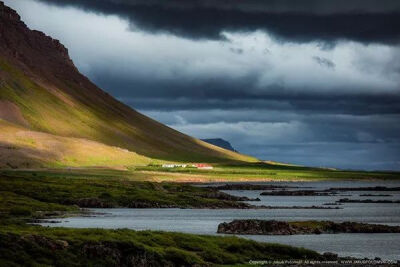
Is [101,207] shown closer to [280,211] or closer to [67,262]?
[280,211]

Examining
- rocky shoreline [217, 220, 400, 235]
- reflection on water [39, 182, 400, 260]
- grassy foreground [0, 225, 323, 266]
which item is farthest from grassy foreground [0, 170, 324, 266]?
rocky shoreline [217, 220, 400, 235]

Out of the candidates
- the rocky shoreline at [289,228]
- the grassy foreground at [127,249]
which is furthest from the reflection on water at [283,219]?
the grassy foreground at [127,249]

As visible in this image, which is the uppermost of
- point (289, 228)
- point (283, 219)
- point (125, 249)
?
point (283, 219)

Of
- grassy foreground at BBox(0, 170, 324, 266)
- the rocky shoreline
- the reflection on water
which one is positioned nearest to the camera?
grassy foreground at BBox(0, 170, 324, 266)

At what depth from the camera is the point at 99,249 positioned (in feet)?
259

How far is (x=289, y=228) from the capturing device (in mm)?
118938

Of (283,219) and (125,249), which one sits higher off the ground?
(283,219)

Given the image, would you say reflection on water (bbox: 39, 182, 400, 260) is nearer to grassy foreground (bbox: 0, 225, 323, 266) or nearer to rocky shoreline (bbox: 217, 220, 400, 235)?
rocky shoreline (bbox: 217, 220, 400, 235)

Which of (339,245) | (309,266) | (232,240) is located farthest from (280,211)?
(309,266)

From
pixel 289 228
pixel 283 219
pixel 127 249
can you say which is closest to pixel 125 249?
pixel 127 249

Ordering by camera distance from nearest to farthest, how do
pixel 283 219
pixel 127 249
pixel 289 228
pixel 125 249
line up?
pixel 125 249
pixel 127 249
pixel 289 228
pixel 283 219

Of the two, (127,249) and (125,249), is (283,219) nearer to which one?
(127,249)

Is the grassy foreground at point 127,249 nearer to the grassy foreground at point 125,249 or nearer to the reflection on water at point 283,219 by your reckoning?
the grassy foreground at point 125,249

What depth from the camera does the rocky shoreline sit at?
11544 centimetres
